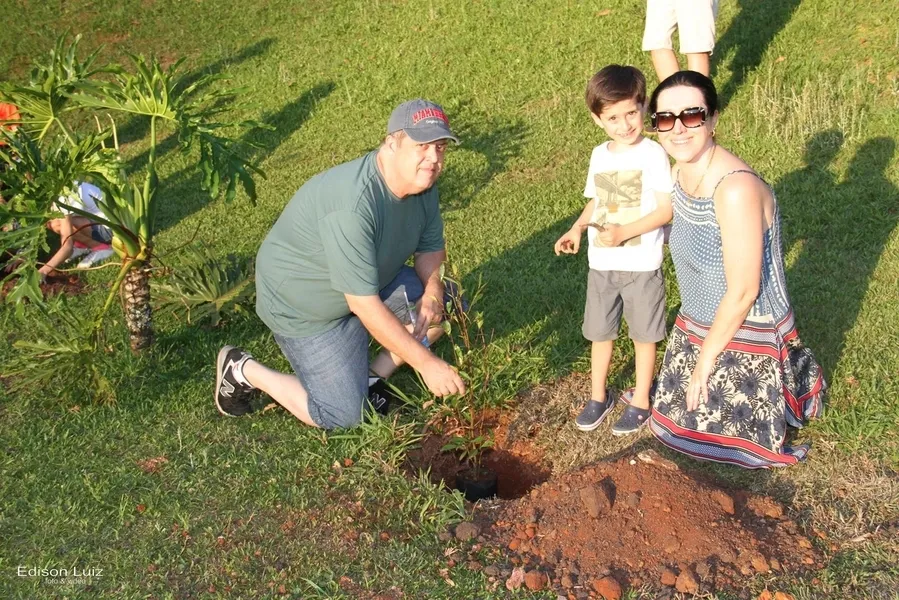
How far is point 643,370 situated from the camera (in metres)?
4.23

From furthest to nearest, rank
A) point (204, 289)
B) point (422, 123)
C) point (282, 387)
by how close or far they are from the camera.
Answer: point (204, 289) → point (282, 387) → point (422, 123)

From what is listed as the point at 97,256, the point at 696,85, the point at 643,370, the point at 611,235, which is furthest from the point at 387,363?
the point at 97,256

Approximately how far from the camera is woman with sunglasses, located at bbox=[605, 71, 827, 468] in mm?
3436

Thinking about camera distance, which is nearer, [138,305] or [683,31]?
[138,305]

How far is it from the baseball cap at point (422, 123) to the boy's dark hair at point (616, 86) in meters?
0.63

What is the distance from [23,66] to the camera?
37.4ft

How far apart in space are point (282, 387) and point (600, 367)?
1587 mm

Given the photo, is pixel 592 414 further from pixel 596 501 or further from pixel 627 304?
pixel 596 501

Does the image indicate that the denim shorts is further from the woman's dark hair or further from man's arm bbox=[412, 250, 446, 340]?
the woman's dark hair

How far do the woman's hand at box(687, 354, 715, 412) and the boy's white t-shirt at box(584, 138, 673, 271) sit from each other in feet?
1.95

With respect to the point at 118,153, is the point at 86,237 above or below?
below

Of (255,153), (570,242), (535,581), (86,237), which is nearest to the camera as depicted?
(535,581)

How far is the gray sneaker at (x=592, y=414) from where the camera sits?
4.30m

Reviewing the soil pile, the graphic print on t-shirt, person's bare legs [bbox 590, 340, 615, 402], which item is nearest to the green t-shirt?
the graphic print on t-shirt
